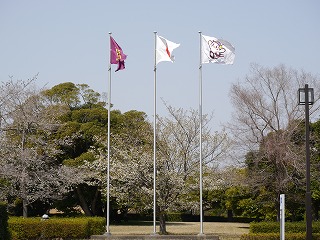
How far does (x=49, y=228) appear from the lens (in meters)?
28.3

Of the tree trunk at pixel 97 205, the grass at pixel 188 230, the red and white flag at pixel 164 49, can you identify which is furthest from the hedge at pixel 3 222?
the tree trunk at pixel 97 205

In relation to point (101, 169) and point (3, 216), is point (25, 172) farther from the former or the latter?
point (3, 216)

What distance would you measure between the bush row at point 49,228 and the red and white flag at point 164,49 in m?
8.69

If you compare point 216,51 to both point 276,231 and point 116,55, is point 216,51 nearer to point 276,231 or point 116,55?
point 116,55

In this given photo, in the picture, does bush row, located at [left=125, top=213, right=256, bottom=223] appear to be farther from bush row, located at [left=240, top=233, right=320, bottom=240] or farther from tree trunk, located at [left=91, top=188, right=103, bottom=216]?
bush row, located at [left=240, top=233, right=320, bottom=240]

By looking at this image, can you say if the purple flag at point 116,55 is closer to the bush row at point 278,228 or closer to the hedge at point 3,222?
the hedge at point 3,222

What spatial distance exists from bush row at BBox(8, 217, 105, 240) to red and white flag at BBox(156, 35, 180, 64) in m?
8.69

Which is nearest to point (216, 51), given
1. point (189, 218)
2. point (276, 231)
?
point (276, 231)

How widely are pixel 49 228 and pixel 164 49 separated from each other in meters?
9.93

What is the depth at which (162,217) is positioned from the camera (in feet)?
108

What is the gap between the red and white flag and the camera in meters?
26.6

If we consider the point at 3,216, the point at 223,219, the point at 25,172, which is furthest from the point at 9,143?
the point at 223,219

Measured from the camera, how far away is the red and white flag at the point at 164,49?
87.4 ft

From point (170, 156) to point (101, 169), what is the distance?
4.76 meters
